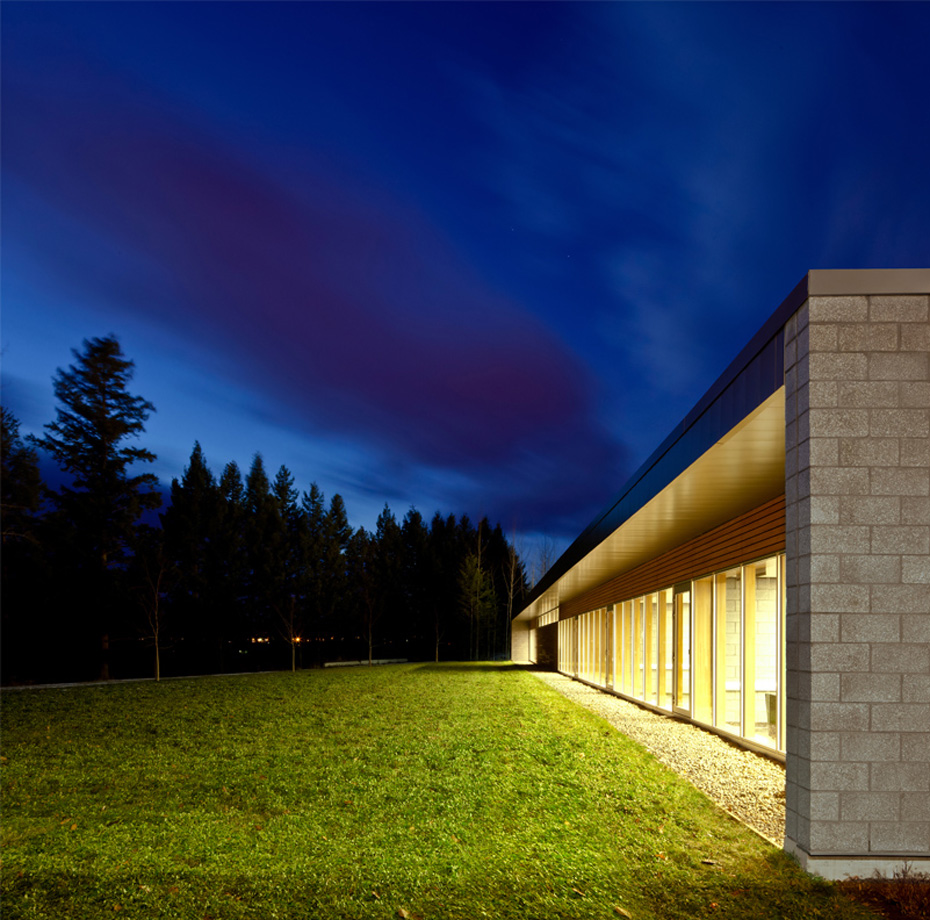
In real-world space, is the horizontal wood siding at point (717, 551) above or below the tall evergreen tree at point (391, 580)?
above

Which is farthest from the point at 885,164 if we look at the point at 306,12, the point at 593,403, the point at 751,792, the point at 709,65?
the point at 751,792

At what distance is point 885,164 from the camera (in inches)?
3059

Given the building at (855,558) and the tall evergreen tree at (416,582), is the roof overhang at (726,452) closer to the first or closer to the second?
the building at (855,558)

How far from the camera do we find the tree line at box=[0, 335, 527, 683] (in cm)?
2927

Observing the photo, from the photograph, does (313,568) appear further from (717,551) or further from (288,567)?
(717,551)

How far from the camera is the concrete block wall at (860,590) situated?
4.27 meters

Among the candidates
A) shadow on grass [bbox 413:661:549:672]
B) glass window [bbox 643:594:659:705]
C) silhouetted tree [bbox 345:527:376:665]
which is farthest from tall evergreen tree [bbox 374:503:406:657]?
glass window [bbox 643:594:659:705]

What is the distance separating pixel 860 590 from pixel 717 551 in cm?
673

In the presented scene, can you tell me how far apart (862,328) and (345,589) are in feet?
A: 133

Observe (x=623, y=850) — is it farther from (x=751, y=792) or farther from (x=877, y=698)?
(x=751, y=792)

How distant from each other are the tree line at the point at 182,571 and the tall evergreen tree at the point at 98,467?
57 millimetres

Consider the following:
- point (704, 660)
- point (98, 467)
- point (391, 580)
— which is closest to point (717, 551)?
point (704, 660)

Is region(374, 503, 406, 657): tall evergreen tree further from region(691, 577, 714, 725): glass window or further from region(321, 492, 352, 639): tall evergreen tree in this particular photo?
region(691, 577, 714, 725): glass window

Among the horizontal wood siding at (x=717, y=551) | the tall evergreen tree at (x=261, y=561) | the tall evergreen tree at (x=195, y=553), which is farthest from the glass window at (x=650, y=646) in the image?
the tall evergreen tree at (x=261, y=561)
